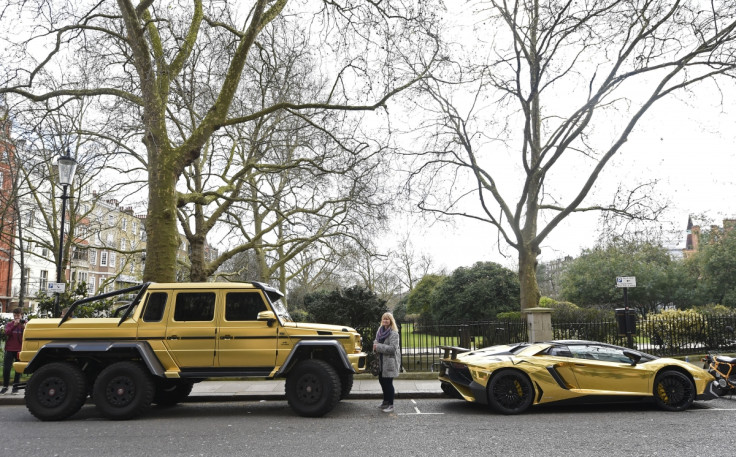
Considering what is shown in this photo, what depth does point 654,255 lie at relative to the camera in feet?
145

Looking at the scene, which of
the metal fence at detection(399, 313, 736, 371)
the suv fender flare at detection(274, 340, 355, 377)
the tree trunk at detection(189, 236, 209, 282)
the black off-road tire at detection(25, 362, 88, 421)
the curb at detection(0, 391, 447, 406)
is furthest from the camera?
the tree trunk at detection(189, 236, 209, 282)

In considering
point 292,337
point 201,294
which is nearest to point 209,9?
point 201,294

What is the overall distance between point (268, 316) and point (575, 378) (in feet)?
18.1

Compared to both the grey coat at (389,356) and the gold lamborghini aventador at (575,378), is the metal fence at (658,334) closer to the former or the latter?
the gold lamborghini aventador at (575,378)

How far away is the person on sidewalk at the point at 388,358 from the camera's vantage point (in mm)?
9508

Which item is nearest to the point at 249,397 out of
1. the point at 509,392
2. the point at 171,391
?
the point at 171,391

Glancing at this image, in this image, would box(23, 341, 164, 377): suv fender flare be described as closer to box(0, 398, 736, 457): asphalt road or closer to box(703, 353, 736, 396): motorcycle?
box(0, 398, 736, 457): asphalt road

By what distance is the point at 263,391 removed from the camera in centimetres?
1182

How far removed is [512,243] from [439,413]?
10.9m

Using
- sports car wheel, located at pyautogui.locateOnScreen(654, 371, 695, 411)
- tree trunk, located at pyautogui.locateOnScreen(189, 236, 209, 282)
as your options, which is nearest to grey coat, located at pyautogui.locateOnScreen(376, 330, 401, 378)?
sports car wheel, located at pyautogui.locateOnScreen(654, 371, 695, 411)

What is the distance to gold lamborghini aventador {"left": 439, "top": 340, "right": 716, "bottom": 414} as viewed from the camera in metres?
9.29

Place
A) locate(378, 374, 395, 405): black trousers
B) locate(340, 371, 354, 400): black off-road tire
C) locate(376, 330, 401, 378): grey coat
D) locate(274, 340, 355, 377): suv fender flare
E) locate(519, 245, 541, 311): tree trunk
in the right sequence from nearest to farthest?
locate(274, 340, 355, 377): suv fender flare, locate(376, 330, 401, 378): grey coat, locate(378, 374, 395, 405): black trousers, locate(340, 371, 354, 400): black off-road tire, locate(519, 245, 541, 311): tree trunk

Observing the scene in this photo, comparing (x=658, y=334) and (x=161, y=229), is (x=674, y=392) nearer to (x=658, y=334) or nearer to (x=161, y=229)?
(x=658, y=334)

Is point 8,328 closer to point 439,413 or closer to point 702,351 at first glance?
point 439,413
